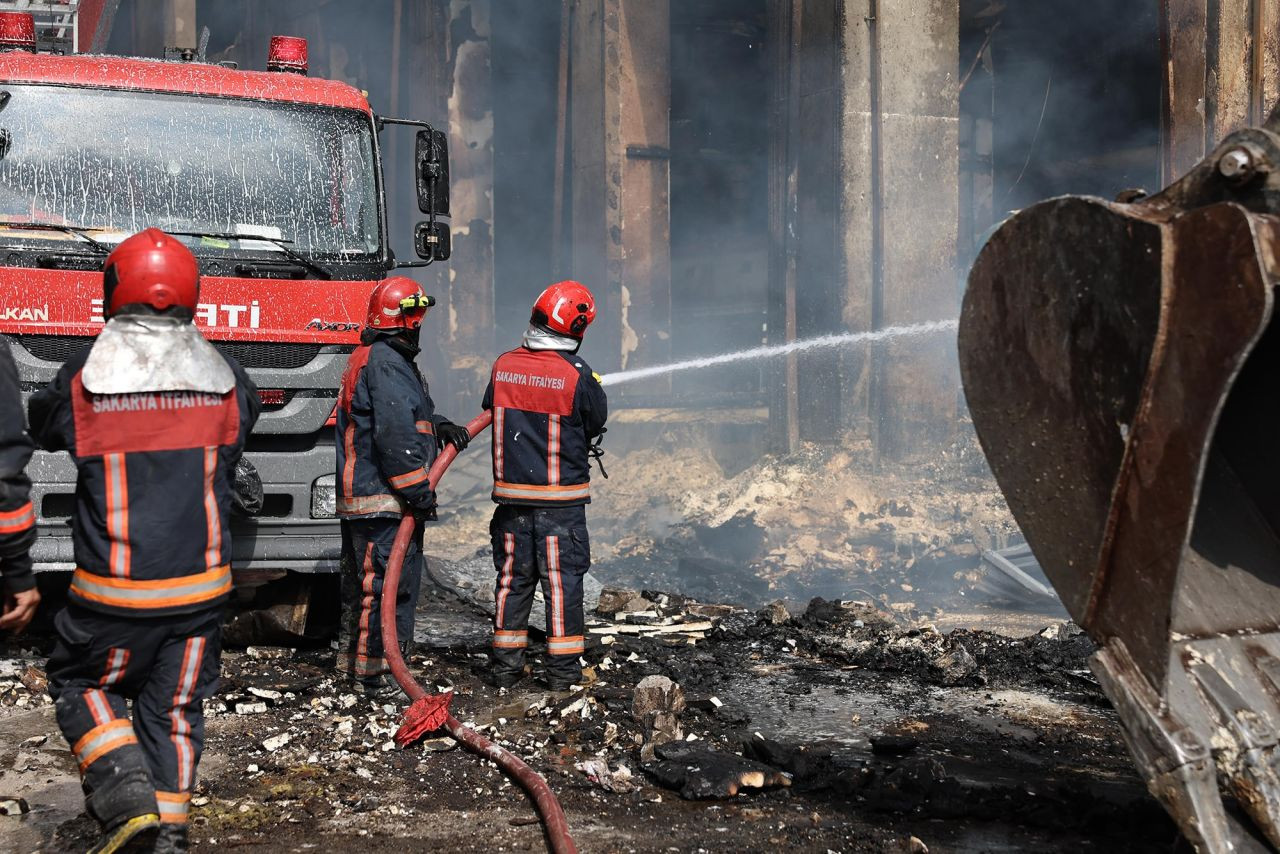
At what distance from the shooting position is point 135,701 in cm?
342

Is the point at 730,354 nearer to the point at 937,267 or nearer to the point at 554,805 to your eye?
the point at 937,267

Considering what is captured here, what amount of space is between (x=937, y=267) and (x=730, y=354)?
3.34 meters

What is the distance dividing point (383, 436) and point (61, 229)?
1859 mm

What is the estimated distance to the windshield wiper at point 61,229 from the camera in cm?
569

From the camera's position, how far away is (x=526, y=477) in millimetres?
5754

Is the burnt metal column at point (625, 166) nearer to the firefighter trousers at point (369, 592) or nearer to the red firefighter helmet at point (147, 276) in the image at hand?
the firefighter trousers at point (369, 592)

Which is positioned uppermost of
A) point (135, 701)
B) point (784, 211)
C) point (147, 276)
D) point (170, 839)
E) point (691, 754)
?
point (784, 211)

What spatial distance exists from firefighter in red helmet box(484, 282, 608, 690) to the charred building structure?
19.4ft

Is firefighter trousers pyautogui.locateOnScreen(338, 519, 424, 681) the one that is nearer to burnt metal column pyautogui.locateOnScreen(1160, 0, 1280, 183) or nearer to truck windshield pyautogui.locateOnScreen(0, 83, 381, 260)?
truck windshield pyautogui.locateOnScreen(0, 83, 381, 260)

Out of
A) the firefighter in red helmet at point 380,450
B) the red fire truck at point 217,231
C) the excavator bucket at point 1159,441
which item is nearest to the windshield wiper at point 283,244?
the red fire truck at point 217,231

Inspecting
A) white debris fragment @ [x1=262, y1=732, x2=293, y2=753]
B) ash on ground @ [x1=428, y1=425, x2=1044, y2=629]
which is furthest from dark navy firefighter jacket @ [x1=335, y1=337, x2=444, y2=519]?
ash on ground @ [x1=428, y1=425, x2=1044, y2=629]

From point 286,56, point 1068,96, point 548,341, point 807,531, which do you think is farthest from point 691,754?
point 1068,96

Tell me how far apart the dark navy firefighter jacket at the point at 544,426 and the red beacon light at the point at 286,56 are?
98.7 inches

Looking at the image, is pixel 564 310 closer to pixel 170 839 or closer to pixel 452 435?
pixel 452 435
